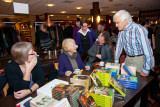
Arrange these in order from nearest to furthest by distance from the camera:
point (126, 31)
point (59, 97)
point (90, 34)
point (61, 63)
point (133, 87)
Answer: point (59, 97) → point (133, 87) → point (126, 31) → point (61, 63) → point (90, 34)

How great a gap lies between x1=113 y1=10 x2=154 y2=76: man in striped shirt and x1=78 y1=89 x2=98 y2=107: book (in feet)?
3.49

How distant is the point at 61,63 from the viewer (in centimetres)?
220

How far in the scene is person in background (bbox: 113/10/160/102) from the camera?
1.76 metres

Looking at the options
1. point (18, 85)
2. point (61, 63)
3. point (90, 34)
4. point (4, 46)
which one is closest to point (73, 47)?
point (61, 63)

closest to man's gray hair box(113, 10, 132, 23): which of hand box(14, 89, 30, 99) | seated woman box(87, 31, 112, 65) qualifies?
seated woman box(87, 31, 112, 65)

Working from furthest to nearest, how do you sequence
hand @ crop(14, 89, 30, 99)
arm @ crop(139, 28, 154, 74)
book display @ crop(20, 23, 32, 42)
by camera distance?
book display @ crop(20, 23, 32, 42) < arm @ crop(139, 28, 154, 74) < hand @ crop(14, 89, 30, 99)

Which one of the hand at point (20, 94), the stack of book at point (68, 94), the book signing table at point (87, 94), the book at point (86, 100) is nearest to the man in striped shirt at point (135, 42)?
the book signing table at point (87, 94)

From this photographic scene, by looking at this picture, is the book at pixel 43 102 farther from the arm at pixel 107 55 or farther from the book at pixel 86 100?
the arm at pixel 107 55

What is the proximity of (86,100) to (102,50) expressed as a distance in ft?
6.69

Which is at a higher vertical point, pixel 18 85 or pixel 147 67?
pixel 147 67

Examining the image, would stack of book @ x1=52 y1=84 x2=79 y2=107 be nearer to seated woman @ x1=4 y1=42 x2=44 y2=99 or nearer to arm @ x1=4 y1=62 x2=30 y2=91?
seated woman @ x1=4 y1=42 x2=44 y2=99

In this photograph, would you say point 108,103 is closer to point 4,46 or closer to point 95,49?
point 95,49

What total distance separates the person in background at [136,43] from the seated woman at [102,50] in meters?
0.86

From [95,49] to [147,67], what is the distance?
1.49m
